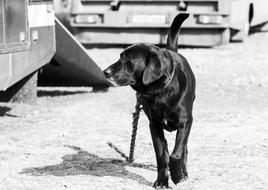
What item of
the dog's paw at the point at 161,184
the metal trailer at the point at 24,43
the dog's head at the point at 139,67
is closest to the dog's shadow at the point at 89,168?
the dog's paw at the point at 161,184

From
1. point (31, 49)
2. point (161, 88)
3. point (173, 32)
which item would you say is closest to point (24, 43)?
point (31, 49)

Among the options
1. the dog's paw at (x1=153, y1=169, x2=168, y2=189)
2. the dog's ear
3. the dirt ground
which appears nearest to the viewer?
the dog's ear

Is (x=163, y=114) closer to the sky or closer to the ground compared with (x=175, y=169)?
closer to the sky

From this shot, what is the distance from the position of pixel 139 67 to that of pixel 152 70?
0.13 meters

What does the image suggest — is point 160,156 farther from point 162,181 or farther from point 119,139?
point 119,139

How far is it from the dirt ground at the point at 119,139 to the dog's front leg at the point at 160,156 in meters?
0.14

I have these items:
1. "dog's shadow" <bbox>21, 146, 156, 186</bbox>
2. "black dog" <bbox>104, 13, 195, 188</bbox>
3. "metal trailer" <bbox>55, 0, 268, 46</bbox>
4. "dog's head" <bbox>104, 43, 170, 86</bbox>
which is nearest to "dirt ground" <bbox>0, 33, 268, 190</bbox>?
"dog's shadow" <bbox>21, 146, 156, 186</bbox>

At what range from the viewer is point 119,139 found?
7.53 meters

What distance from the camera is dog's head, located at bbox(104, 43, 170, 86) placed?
5066 mm

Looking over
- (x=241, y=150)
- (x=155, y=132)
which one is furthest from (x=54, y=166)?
(x=241, y=150)

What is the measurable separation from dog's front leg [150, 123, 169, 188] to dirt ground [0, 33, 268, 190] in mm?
136

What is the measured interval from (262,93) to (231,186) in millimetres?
5200

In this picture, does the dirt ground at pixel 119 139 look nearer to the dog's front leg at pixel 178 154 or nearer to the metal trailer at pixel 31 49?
the dog's front leg at pixel 178 154

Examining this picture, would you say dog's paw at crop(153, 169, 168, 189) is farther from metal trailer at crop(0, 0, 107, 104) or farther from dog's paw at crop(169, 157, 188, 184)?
metal trailer at crop(0, 0, 107, 104)
